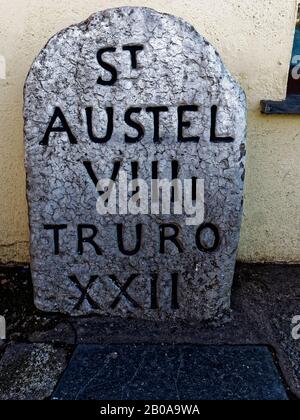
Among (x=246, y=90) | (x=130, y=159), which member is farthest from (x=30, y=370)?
(x=246, y=90)

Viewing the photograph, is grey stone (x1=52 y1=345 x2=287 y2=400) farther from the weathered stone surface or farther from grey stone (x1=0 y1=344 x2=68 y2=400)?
the weathered stone surface

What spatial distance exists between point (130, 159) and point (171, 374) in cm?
89

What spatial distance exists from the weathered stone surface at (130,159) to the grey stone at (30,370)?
0.81ft

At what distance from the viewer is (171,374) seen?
1.93m

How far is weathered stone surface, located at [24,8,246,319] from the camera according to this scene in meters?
1.94

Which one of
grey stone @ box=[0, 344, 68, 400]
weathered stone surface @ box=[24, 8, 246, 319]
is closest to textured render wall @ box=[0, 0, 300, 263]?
weathered stone surface @ box=[24, 8, 246, 319]

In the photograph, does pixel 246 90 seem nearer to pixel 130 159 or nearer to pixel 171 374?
pixel 130 159

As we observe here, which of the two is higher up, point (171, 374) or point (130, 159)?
point (130, 159)

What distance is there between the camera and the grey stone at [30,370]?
1.85 metres

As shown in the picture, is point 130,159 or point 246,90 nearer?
point 130,159

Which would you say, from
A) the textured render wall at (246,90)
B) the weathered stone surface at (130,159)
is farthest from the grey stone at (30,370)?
the textured render wall at (246,90)

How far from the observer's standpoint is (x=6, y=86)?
2369mm

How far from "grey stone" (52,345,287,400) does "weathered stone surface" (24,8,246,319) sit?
0.24m
